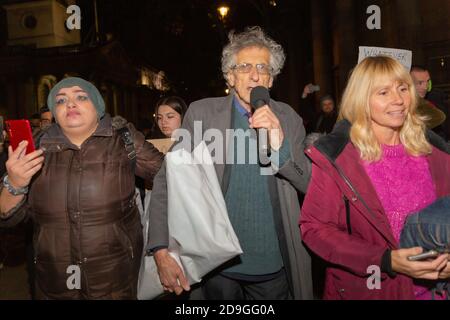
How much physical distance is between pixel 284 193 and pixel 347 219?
17.4 inches

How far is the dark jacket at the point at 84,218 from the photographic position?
2553 mm

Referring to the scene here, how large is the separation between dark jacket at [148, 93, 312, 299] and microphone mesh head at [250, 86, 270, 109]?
30 cm

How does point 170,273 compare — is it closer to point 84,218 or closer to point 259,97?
point 84,218

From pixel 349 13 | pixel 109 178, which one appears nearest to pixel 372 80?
pixel 109 178

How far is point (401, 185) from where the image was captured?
224cm

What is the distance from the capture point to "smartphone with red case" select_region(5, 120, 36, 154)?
2.30 metres

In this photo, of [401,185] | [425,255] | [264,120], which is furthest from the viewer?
[401,185]

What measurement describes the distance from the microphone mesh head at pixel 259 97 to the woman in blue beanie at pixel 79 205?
0.98 m

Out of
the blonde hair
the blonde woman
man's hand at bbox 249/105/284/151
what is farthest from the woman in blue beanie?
the blonde hair

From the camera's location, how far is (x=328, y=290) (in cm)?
237

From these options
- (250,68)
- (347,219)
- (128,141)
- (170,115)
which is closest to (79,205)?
(128,141)

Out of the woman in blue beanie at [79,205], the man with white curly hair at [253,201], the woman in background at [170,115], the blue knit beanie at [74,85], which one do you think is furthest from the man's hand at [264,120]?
the woman in background at [170,115]

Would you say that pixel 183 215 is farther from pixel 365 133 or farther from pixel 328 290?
pixel 365 133
